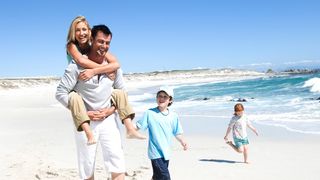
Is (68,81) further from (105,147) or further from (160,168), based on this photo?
(160,168)

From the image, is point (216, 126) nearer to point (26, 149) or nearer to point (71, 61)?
point (26, 149)

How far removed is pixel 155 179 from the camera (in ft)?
16.4

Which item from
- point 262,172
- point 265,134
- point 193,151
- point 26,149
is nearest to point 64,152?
point 26,149

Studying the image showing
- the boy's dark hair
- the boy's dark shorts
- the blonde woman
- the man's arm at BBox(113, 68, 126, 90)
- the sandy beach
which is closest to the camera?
the blonde woman

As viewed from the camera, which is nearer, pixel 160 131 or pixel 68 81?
pixel 68 81

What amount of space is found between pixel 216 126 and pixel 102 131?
31.7 feet

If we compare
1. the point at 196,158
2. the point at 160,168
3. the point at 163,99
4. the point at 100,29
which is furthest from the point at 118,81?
the point at 196,158

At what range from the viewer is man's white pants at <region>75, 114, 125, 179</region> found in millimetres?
3910

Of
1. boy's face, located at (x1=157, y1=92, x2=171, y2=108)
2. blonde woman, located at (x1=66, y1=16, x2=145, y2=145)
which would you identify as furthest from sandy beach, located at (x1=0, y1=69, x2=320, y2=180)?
blonde woman, located at (x1=66, y1=16, x2=145, y2=145)

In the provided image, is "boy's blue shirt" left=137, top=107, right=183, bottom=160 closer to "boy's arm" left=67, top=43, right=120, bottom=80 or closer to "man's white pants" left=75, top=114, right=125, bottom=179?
"man's white pants" left=75, top=114, right=125, bottom=179

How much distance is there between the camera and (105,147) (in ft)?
12.9

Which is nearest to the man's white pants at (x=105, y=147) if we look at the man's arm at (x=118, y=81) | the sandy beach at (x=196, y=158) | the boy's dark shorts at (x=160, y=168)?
the man's arm at (x=118, y=81)

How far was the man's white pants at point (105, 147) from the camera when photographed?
154 inches

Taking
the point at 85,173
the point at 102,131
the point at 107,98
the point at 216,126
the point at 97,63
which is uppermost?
the point at 97,63
